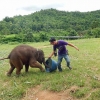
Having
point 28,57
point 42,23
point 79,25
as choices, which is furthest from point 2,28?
point 28,57

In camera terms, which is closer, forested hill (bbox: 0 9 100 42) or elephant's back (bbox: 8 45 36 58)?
elephant's back (bbox: 8 45 36 58)

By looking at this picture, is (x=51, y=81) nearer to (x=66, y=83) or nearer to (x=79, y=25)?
(x=66, y=83)

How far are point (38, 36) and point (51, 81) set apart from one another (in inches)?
1809

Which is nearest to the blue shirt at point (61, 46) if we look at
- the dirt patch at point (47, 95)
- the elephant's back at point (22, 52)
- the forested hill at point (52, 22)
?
the elephant's back at point (22, 52)

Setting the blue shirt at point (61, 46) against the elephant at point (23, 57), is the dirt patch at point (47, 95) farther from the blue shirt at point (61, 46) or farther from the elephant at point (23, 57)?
the blue shirt at point (61, 46)

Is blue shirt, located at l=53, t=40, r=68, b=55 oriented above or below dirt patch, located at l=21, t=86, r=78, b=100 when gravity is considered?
above

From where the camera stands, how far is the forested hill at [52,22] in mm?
71125

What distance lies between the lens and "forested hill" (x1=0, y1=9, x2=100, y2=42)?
233ft

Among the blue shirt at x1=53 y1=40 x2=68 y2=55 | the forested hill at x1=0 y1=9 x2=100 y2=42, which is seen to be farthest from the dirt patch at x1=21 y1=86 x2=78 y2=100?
the forested hill at x1=0 y1=9 x2=100 y2=42

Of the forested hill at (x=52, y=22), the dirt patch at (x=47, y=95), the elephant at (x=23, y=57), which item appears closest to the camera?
the dirt patch at (x=47, y=95)

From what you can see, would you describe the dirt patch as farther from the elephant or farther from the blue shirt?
the blue shirt

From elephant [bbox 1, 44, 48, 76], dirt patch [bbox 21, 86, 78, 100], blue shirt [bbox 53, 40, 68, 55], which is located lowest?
dirt patch [bbox 21, 86, 78, 100]

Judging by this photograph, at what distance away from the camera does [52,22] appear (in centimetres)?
8338

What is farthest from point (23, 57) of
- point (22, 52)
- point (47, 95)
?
point (47, 95)
